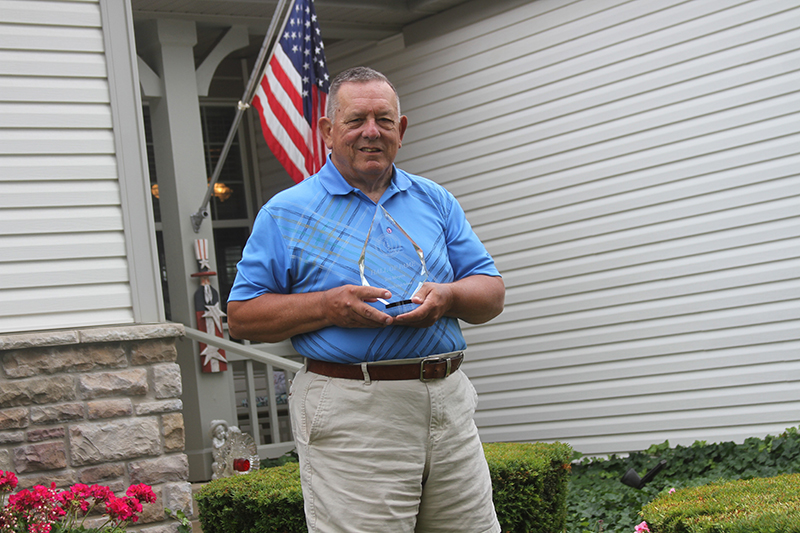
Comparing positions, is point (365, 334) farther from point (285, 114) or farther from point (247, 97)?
point (247, 97)

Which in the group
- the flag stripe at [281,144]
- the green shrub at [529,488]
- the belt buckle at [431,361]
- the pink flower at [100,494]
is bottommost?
the green shrub at [529,488]

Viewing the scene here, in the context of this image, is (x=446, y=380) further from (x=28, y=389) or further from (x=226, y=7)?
(x=226, y=7)

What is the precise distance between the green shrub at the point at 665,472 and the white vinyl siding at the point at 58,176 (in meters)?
2.87

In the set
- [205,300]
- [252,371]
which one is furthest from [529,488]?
[205,300]

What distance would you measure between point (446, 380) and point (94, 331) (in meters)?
2.49

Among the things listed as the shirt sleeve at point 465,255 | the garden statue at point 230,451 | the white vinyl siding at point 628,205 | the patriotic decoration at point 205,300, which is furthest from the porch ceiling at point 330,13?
the shirt sleeve at point 465,255

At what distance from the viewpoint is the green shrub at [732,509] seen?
2.35 metres

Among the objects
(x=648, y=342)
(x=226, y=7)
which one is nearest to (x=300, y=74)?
(x=226, y=7)

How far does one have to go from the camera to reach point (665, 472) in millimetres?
5176

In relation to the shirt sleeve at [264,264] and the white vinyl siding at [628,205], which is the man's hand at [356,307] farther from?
the white vinyl siding at [628,205]

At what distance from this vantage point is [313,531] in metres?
1.99

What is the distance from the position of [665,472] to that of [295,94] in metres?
3.47

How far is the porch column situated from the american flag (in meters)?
0.91

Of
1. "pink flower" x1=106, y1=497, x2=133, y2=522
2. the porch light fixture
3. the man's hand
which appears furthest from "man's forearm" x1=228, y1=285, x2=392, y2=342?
the porch light fixture
